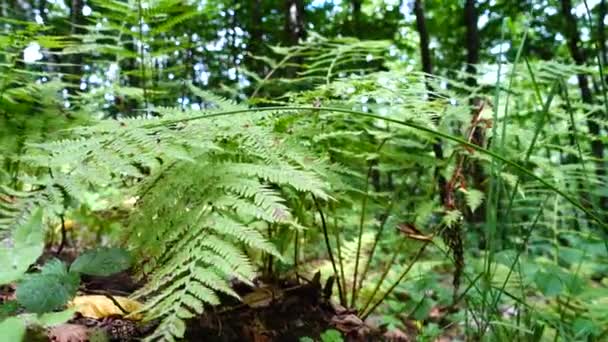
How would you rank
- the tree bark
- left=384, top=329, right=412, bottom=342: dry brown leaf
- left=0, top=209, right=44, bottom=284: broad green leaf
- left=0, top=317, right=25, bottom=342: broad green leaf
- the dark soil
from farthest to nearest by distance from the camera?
the tree bark
left=384, top=329, right=412, bottom=342: dry brown leaf
the dark soil
left=0, top=209, right=44, bottom=284: broad green leaf
left=0, top=317, right=25, bottom=342: broad green leaf

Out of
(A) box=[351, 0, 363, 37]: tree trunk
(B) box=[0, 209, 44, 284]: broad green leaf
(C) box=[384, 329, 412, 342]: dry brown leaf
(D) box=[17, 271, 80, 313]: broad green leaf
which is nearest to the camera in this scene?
(B) box=[0, 209, 44, 284]: broad green leaf

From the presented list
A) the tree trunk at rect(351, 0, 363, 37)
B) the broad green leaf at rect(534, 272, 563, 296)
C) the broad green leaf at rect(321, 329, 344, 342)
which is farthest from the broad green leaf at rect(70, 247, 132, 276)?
the tree trunk at rect(351, 0, 363, 37)

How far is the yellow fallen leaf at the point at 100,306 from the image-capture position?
1.29 metres

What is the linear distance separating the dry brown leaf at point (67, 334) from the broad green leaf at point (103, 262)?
153mm

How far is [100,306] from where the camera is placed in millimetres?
1321

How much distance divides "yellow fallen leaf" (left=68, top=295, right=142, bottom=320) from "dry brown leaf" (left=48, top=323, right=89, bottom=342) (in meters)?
0.14

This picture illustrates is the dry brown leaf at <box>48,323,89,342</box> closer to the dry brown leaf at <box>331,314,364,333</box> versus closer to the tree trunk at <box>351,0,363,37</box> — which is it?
the dry brown leaf at <box>331,314,364,333</box>

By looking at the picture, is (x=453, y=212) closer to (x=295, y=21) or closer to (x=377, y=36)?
(x=295, y=21)

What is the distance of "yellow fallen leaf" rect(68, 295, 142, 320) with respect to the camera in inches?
50.9

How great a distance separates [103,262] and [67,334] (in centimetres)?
18

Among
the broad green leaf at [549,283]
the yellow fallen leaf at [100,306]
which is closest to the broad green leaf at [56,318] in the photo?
the yellow fallen leaf at [100,306]

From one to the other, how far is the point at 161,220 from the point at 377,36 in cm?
465

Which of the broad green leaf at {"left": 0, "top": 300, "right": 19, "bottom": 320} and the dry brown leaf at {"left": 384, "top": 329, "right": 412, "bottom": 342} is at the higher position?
the broad green leaf at {"left": 0, "top": 300, "right": 19, "bottom": 320}

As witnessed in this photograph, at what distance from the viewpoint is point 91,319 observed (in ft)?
4.17
